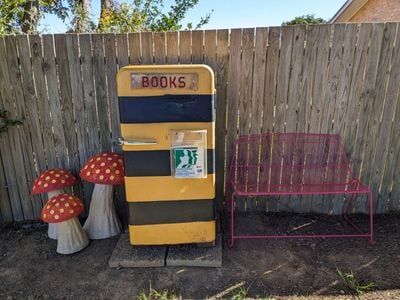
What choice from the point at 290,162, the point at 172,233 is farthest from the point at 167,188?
the point at 290,162

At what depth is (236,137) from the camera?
3.45 m

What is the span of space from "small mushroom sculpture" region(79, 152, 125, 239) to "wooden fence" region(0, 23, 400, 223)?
13.7 inches

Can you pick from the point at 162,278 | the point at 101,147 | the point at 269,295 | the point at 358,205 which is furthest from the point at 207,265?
the point at 358,205

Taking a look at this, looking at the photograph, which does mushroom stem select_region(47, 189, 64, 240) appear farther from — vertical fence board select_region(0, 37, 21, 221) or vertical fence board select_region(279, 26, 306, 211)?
vertical fence board select_region(279, 26, 306, 211)

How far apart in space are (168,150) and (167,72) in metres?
0.67

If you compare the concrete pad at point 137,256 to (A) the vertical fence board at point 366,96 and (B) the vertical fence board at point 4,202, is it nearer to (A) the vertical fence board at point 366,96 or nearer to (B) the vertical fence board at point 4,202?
(B) the vertical fence board at point 4,202

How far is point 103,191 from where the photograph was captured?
10.5 feet

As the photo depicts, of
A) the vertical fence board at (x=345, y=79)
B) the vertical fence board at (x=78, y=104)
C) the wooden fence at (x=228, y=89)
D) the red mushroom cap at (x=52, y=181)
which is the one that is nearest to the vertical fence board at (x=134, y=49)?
the wooden fence at (x=228, y=89)

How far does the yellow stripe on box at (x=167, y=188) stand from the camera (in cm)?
273

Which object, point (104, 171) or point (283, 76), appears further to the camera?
point (283, 76)

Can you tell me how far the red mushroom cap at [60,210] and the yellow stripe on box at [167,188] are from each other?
0.57 meters

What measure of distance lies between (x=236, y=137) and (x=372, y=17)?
7.65m

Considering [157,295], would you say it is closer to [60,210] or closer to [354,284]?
[60,210]

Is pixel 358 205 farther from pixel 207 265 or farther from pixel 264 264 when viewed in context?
pixel 207 265
